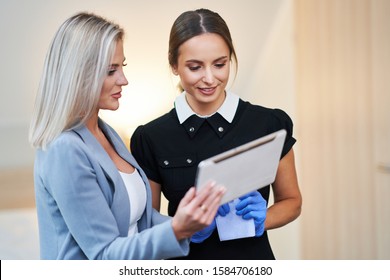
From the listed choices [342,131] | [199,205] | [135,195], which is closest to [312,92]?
[342,131]

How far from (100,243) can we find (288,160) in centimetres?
56

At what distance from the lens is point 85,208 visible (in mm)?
1149

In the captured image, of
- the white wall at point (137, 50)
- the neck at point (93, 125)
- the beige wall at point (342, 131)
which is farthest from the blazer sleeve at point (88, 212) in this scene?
the beige wall at point (342, 131)

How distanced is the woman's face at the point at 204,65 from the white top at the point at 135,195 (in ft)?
0.82

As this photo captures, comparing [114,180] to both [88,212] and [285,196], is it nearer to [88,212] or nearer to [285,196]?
[88,212]

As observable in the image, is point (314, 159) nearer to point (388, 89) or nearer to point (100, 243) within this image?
point (388, 89)

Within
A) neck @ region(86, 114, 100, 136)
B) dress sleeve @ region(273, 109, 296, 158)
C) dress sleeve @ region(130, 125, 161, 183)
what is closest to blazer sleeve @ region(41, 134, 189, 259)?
neck @ region(86, 114, 100, 136)

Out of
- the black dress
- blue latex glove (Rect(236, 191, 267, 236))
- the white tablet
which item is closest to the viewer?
the white tablet

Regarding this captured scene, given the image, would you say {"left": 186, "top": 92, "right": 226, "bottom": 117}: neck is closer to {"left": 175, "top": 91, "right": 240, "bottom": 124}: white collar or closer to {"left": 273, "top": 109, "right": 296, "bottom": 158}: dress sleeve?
{"left": 175, "top": 91, "right": 240, "bottom": 124}: white collar

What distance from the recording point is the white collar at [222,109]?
1.49 meters

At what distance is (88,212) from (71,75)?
0.87ft

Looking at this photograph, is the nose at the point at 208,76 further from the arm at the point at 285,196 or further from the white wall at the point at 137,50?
the white wall at the point at 137,50

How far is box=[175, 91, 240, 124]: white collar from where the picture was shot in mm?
1489

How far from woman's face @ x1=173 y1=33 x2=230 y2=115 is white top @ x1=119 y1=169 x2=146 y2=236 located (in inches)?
9.9
